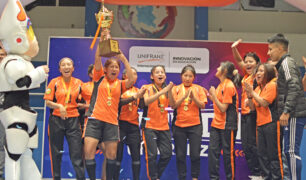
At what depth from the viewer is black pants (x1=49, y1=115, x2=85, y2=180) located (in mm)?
5430

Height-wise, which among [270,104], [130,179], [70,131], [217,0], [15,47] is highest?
[217,0]

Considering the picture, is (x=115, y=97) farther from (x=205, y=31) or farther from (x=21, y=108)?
(x=205, y=31)

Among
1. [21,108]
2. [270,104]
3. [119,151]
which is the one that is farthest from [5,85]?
[270,104]

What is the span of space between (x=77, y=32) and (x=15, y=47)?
6.67 metres

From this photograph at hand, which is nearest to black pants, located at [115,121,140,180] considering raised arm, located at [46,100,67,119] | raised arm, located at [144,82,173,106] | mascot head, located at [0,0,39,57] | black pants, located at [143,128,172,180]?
black pants, located at [143,128,172,180]

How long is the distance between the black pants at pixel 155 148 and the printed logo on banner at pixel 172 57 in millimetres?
1840

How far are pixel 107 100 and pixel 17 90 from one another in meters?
1.31

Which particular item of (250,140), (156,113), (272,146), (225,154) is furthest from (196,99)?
(272,146)

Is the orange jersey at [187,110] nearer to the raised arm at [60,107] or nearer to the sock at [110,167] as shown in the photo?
the sock at [110,167]

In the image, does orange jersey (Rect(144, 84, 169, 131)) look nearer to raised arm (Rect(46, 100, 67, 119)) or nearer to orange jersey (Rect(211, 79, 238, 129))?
orange jersey (Rect(211, 79, 238, 129))

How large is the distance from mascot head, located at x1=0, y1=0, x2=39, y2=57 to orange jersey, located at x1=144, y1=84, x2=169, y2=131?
82.1 inches

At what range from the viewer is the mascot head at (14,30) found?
4371 millimetres

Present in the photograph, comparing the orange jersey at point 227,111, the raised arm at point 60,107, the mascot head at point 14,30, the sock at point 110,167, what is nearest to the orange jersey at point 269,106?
the orange jersey at point 227,111

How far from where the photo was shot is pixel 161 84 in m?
6.06
